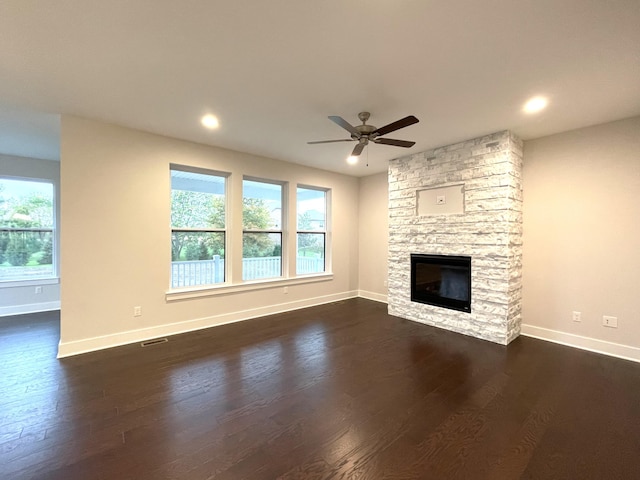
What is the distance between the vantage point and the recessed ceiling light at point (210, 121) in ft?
10.7

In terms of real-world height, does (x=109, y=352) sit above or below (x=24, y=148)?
below

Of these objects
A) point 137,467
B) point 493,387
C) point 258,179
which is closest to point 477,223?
point 493,387

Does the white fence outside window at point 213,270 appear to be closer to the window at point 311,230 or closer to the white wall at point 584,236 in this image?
the window at point 311,230

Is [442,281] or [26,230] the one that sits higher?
[26,230]

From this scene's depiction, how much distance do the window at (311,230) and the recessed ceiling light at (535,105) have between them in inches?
144

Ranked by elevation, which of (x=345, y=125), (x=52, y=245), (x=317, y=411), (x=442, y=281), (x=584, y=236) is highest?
(x=345, y=125)

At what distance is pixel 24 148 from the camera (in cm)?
445

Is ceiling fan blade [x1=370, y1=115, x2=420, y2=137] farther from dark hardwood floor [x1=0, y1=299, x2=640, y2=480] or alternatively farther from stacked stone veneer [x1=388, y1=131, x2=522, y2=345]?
dark hardwood floor [x1=0, y1=299, x2=640, y2=480]

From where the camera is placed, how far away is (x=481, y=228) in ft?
12.7

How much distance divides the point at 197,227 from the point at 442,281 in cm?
387

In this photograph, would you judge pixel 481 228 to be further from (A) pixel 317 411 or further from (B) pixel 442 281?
(A) pixel 317 411

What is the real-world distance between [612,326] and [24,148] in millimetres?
8494

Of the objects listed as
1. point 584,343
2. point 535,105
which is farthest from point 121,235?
point 584,343

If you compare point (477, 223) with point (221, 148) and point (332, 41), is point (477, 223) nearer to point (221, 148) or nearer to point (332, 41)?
point (332, 41)
